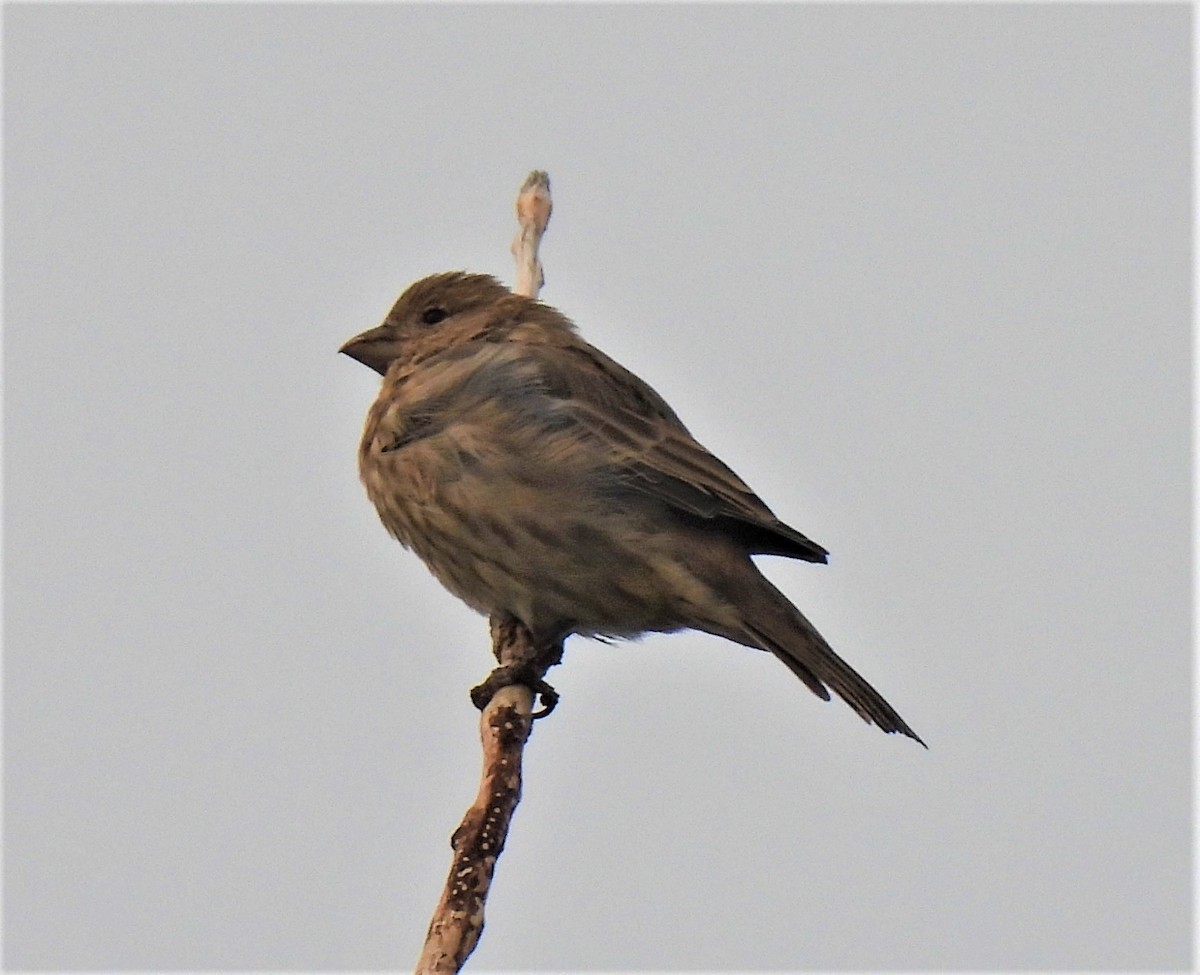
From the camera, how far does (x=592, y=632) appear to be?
6.62 m

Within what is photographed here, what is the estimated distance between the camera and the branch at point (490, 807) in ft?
13.0

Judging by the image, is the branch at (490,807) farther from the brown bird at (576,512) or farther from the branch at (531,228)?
the branch at (531,228)

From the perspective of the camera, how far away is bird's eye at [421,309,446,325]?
24.6ft

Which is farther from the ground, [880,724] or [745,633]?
[745,633]

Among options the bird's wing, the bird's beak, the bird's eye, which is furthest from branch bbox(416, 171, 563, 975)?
the bird's eye

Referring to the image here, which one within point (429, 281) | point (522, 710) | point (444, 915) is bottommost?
point (444, 915)

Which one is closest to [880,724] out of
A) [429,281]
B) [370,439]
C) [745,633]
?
[745,633]

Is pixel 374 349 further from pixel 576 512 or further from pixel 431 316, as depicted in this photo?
pixel 576 512

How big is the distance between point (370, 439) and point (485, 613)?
2.67 feet

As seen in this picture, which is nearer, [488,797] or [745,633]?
[488,797]

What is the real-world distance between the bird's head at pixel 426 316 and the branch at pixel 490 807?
1350mm

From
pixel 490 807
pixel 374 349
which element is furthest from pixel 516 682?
pixel 374 349

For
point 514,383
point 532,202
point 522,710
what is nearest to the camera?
point 522,710

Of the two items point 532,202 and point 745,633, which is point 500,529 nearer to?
point 745,633
